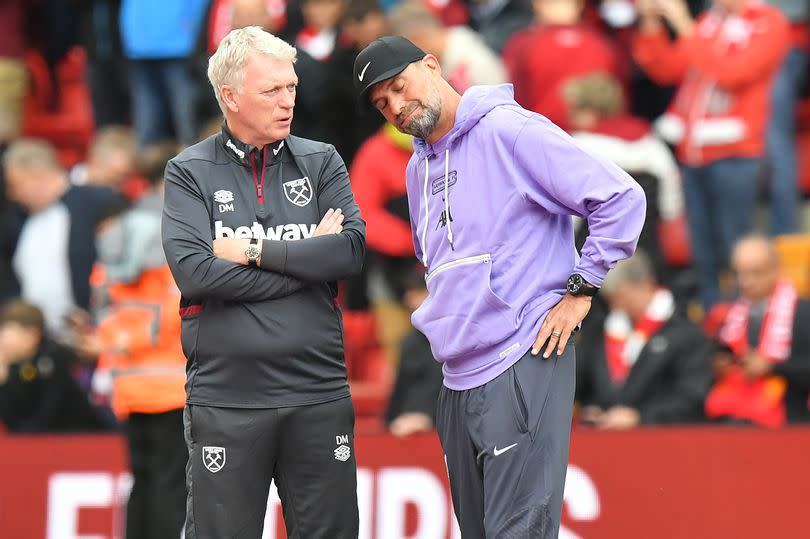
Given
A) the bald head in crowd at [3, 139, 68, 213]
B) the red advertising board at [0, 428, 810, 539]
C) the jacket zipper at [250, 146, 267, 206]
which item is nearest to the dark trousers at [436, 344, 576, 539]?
the jacket zipper at [250, 146, 267, 206]

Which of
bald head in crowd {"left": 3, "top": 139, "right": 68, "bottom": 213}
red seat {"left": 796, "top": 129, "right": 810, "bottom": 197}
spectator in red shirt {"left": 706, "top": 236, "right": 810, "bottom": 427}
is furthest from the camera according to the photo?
red seat {"left": 796, "top": 129, "right": 810, "bottom": 197}

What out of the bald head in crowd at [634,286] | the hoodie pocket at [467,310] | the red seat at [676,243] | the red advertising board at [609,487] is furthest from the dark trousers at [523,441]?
the red seat at [676,243]

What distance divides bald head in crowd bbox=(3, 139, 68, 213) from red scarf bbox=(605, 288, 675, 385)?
3.73 m

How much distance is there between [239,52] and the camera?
513 centimetres

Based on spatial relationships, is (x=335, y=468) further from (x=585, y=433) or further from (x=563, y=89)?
(x=563, y=89)

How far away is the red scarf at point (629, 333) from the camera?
807 centimetres

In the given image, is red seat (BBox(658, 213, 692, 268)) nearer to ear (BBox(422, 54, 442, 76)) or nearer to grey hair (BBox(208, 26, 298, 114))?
ear (BBox(422, 54, 442, 76))

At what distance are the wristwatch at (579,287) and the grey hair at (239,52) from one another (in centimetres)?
123

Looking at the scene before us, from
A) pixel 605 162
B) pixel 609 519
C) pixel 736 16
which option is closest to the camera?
pixel 605 162

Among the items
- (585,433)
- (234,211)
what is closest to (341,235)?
(234,211)

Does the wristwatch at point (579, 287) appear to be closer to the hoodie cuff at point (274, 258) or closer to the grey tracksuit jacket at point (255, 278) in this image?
the grey tracksuit jacket at point (255, 278)

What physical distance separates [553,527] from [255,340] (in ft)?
3.89

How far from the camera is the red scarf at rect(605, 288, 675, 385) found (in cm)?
807

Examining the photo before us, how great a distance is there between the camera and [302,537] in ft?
17.2
